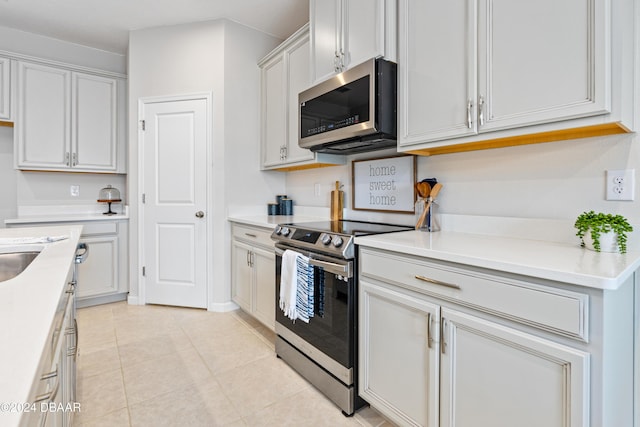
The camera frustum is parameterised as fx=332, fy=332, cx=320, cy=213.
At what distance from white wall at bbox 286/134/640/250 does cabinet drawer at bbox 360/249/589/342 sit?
62 cm

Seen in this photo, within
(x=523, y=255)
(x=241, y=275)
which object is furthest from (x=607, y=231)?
(x=241, y=275)

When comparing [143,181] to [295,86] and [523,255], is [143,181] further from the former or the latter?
[523,255]

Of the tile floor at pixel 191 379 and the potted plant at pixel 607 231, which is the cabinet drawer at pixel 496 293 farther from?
the tile floor at pixel 191 379

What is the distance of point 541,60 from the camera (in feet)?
4.12

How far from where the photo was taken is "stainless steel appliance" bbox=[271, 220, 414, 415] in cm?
164

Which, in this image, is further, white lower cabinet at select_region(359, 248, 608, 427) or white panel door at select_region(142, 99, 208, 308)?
white panel door at select_region(142, 99, 208, 308)

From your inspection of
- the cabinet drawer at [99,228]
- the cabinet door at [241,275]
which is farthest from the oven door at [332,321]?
the cabinet drawer at [99,228]

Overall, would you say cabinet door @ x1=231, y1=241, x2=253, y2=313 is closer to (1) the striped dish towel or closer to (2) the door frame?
(2) the door frame

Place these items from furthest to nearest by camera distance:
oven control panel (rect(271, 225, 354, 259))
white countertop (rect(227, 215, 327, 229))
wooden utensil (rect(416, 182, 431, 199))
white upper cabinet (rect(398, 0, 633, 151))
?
1. white countertop (rect(227, 215, 327, 229))
2. wooden utensil (rect(416, 182, 431, 199))
3. oven control panel (rect(271, 225, 354, 259))
4. white upper cabinet (rect(398, 0, 633, 151))

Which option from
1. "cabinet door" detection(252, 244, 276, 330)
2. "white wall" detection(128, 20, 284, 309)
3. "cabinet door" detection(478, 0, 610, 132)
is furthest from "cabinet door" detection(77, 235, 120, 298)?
"cabinet door" detection(478, 0, 610, 132)

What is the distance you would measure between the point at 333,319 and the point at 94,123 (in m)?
3.28

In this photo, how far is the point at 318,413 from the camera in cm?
170

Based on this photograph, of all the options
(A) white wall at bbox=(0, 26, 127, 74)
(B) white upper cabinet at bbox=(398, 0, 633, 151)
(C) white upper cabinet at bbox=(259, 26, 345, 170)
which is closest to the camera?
(B) white upper cabinet at bbox=(398, 0, 633, 151)

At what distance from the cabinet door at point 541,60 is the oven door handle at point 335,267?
0.88m
